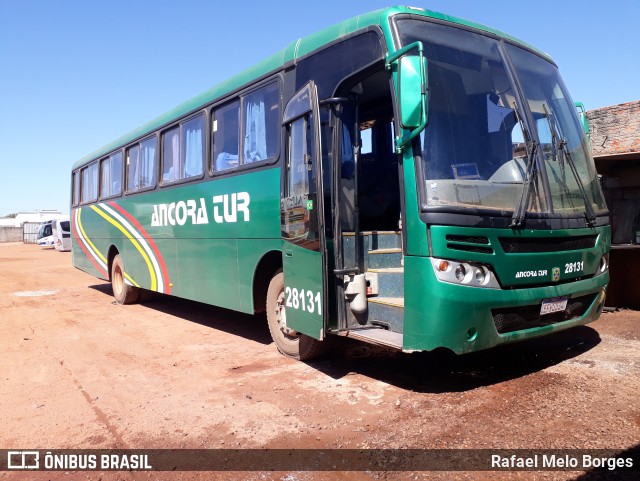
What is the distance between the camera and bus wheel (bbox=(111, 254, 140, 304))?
36.1ft

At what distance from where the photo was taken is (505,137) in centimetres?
458

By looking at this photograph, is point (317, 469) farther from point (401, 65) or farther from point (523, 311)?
point (401, 65)

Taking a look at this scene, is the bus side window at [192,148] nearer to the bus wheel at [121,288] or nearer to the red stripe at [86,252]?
the bus wheel at [121,288]

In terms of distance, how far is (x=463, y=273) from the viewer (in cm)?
411

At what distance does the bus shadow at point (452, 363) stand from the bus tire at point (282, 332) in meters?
0.18

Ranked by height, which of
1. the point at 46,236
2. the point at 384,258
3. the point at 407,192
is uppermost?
the point at 407,192

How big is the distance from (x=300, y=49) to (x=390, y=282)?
2712mm

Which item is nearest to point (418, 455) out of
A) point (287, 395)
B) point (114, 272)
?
point (287, 395)

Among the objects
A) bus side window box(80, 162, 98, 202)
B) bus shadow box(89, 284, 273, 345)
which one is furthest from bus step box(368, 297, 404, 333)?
bus side window box(80, 162, 98, 202)

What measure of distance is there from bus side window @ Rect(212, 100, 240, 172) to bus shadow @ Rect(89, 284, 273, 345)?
97.3 inches

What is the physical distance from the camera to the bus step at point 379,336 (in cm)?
438

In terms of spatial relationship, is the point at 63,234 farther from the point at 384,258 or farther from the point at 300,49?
the point at 384,258

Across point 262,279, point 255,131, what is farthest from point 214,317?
point 255,131

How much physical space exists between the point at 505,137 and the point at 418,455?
2.77 meters
